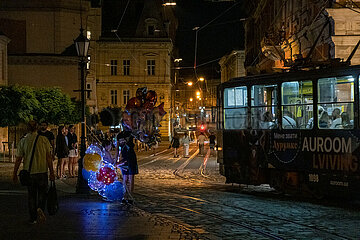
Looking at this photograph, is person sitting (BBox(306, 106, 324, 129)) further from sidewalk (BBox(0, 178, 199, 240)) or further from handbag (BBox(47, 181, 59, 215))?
handbag (BBox(47, 181, 59, 215))

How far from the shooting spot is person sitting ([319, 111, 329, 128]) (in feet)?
44.3

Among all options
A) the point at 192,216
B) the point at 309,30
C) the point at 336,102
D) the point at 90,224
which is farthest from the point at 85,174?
the point at 309,30

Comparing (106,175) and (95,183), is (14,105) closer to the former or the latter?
(95,183)

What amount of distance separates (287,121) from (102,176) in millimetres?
5098

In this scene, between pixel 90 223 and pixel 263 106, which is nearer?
pixel 90 223

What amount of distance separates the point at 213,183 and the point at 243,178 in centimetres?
280

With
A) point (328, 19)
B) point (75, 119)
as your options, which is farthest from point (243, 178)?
point (75, 119)

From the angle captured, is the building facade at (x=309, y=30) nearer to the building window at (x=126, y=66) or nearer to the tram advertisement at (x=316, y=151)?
the tram advertisement at (x=316, y=151)

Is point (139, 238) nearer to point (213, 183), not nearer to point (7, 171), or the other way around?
point (213, 183)

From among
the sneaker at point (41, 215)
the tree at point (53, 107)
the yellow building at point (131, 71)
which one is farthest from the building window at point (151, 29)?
the sneaker at point (41, 215)

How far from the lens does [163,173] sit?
74.7 feet

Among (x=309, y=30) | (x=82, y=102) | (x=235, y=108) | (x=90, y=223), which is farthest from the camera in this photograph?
(x=309, y=30)

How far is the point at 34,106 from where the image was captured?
35562 millimetres

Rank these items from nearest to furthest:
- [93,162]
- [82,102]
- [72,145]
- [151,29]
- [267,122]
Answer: [93,162], [267,122], [82,102], [72,145], [151,29]
